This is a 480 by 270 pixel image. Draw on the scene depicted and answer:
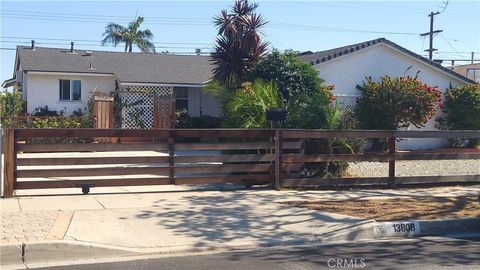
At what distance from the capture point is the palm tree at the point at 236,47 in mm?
18031

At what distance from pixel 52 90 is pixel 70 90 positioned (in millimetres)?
837

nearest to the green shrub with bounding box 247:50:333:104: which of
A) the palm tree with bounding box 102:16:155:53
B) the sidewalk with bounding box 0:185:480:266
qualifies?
the sidewalk with bounding box 0:185:480:266

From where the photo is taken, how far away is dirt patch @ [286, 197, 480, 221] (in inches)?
367

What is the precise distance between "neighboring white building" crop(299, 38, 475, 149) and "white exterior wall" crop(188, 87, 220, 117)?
6.56 metres

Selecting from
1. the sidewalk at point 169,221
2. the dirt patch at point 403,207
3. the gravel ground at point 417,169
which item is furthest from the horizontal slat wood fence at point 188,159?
the gravel ground at point 417,169

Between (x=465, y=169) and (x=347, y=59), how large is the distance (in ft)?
22.4

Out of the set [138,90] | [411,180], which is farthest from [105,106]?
[411,180]

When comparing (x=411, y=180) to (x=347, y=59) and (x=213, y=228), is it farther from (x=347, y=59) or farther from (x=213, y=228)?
(x=347, y=59)

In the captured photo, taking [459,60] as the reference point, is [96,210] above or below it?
below

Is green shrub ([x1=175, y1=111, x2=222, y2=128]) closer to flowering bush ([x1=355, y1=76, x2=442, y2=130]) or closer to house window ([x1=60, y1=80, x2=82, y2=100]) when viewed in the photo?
house window ([x1=60, y1=80, x2=82, y2=100])

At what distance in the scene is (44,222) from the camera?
807 centimetres

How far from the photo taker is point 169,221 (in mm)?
8586

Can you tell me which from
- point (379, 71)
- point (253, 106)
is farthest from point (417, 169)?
point (379, 71)

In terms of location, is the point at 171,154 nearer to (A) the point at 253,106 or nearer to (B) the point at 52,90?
(A) the point at 253,106
